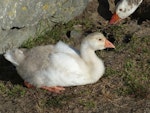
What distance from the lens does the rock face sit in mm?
6418

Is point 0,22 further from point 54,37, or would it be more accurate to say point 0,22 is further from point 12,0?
point 54,37

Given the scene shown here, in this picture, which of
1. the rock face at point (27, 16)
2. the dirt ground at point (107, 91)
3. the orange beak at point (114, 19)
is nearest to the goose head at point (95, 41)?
the dirt ground at point (107, 91)

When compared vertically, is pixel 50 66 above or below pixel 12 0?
below

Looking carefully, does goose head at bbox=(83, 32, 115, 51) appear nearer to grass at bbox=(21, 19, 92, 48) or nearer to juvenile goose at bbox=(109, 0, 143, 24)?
grass at bbox=(21, 19, 92, 48)

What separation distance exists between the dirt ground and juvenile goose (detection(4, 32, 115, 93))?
155 millimetres

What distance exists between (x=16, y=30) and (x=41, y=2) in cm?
55

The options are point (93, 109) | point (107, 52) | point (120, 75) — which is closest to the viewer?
point (93, 109)

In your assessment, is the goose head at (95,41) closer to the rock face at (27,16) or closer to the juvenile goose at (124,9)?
the rock face at (27,16)

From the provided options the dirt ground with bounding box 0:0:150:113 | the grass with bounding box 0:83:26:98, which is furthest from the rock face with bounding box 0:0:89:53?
the grass with bounding box 0:83:26:98

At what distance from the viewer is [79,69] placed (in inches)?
224

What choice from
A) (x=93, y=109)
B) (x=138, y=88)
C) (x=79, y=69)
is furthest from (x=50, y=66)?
(x=138, y=88)

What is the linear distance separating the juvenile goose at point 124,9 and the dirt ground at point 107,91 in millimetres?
735

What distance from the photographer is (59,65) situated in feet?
18.5

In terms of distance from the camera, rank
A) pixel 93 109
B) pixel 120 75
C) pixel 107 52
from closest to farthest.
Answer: pixel 93 109, pixel 120 75, pixel 107 52
